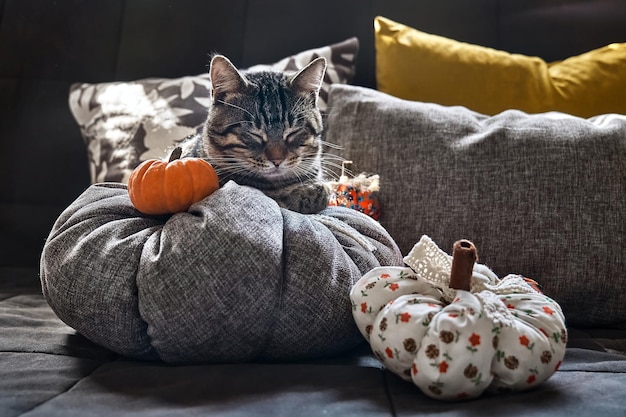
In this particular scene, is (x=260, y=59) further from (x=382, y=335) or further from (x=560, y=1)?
(x=382, y=335)

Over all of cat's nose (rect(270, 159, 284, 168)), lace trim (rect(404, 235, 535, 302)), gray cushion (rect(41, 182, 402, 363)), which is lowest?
gray cushion (rect(41, 182, 402, 363))

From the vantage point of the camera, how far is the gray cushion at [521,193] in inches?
42.0

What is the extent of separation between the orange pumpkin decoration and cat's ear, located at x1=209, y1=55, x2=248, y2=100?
0.89 ft

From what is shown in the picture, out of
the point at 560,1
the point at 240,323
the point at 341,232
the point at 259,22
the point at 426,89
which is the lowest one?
the point at 240,323

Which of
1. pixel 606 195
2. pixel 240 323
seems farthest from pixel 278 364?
pixel 606 195

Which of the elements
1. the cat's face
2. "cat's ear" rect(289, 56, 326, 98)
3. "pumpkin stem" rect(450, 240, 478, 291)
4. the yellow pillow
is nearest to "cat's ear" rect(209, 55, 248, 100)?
the cat's face

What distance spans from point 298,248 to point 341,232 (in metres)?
0.13

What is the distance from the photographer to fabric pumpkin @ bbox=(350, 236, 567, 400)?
67 centimetres

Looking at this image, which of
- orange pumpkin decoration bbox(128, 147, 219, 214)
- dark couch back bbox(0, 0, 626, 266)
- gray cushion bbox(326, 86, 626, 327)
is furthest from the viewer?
dark couch back bbox(0, 0, 626, 266)

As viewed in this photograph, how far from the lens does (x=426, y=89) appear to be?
1.45m

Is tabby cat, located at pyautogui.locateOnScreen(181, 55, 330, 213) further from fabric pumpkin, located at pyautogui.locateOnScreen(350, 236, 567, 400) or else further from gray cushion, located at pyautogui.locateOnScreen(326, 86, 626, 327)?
fabric pumpkin, located at pyautogui.locateOnScreen(350, 236, 567, 400)

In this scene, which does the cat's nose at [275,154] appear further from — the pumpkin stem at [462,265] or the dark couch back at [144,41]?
the dark couch back at [144,41]

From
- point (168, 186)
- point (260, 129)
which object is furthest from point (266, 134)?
point (168, 186)

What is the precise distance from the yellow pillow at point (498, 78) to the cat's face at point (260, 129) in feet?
1.17
